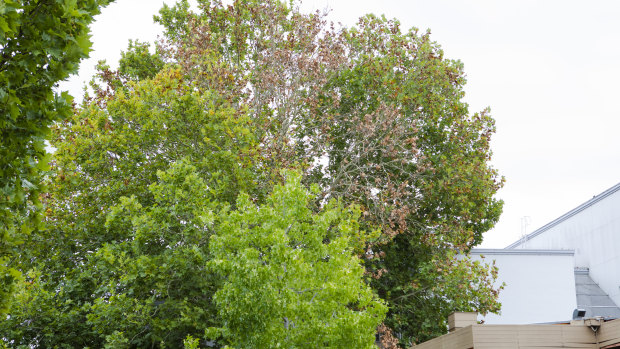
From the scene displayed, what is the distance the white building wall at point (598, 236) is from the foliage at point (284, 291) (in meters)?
19.2

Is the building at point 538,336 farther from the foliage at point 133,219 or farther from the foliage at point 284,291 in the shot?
the foliage at point 133,219

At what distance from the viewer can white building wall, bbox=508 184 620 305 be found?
26312 mm

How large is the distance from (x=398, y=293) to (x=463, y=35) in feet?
35.3

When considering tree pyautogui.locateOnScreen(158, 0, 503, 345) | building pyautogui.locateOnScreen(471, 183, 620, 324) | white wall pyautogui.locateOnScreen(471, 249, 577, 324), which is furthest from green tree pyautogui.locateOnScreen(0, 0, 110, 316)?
white wall pyautogui.locateOnScreen(471, 249, 577, 324)

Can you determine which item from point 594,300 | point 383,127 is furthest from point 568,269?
point 383,127

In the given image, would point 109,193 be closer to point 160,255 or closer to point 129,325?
point 160,255

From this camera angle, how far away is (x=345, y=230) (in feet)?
41.3

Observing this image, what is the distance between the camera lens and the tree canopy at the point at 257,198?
11.5 metres

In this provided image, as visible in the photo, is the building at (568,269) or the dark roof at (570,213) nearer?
the building at (568,269)

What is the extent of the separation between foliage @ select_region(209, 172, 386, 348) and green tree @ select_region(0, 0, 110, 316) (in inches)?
230

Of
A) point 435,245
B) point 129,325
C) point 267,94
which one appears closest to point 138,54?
point 267,94

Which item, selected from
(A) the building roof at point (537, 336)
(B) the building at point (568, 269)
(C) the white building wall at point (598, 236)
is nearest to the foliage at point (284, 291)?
(A) the building roof at point (537, 336)

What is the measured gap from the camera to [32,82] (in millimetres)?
4871

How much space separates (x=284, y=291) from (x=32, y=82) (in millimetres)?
6673
